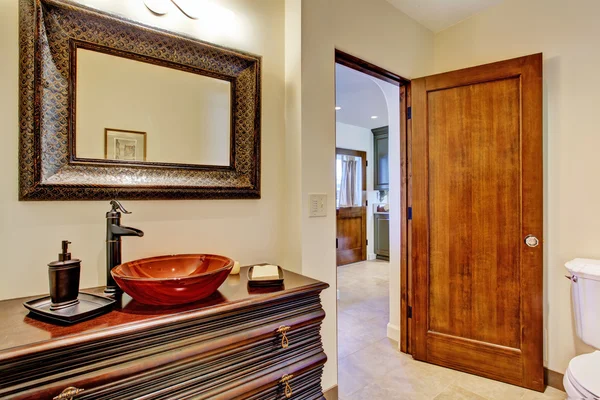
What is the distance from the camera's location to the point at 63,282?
0.92 m

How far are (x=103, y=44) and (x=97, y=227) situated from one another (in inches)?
29.3

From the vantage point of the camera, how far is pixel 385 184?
577 centimetres

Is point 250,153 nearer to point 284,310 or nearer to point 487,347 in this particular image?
point 284,310

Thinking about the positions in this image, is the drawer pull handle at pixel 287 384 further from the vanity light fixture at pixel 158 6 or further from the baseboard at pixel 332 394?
the vanity light fixture at pixel 158 6

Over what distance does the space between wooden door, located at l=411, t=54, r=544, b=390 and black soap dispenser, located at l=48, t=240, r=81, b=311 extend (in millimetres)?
2059

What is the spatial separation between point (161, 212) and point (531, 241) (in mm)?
2134

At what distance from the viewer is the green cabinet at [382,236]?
581 centimetres

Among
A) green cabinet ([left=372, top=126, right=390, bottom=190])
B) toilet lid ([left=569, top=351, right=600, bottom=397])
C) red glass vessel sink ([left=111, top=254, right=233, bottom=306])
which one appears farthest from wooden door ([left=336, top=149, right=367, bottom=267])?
red glass vessel sink ([left=111, top=254, right=233, bottom=306])

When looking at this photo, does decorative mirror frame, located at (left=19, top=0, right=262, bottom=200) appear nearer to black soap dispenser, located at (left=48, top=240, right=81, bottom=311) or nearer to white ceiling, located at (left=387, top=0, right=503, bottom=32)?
black soap dispenser, located at (left=48, top=240, right=81, bottom=311)

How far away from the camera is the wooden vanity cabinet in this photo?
747 mm

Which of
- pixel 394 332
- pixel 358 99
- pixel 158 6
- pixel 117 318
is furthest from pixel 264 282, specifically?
pixel 358 99

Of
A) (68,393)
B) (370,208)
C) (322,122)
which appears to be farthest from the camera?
(370,208)

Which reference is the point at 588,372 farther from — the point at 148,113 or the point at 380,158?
the point at 380,158

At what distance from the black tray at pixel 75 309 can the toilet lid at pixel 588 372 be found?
1.84m
